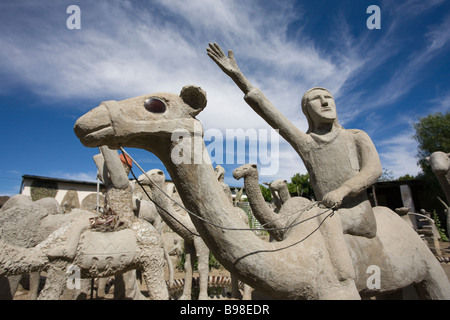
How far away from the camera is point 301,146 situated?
2.79 meters

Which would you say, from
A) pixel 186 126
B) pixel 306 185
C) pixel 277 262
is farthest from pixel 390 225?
pixel 306 185

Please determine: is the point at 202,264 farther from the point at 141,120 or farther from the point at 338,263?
the point at 141,120

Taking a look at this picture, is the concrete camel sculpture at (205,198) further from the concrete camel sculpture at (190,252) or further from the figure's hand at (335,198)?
the concrete camel sculpture at (190,252)

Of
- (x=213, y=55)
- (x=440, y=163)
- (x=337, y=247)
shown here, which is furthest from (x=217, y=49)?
(x=440, y=163)

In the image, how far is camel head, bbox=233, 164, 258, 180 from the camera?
2467 millimetres

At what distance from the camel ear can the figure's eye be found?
16 cm

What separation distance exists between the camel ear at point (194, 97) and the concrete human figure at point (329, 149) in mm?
1016

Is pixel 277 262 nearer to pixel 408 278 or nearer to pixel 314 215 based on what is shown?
pixel 314 215

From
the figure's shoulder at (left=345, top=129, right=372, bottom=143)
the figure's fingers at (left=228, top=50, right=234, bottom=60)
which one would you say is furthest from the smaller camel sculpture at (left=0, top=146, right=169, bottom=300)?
the figure's shoulder at (left=345, top=129, right=372, bottom=143)

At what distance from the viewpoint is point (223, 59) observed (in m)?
2.68

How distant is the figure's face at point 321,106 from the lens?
2.70m

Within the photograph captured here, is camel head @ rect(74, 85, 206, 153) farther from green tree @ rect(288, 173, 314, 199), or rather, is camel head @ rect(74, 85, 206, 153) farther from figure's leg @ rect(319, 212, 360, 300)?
green tree @ rect(288, 173, 314, 199)

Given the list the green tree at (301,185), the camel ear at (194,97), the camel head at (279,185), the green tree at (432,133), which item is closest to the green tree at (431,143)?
the green tree at (432,133)

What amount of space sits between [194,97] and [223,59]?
3.53 feet
